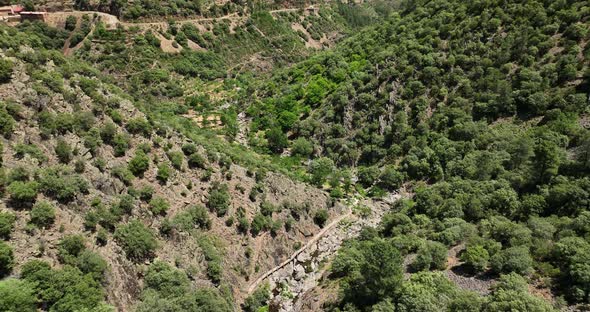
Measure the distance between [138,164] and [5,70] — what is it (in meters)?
16.2

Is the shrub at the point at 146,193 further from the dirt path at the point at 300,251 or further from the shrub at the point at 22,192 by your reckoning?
the dirt path at the point at 300,251

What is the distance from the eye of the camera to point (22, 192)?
Result: 31031 millimetres

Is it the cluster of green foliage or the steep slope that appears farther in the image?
the cluster of green foliage

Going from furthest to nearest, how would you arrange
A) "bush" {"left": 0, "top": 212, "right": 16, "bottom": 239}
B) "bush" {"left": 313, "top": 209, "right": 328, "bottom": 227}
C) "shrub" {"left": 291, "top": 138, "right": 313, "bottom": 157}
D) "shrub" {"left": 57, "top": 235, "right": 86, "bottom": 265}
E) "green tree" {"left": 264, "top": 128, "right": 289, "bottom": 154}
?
"green tree" {"left": 264, "top": 128, "right": 289, "bottom": 154}
"shrub" {"left": 291, "top": 138, "right": 313, "bottom": 157}
"bush" {"left": 313, "top": 209, "right": 328, "bottom": 227}
"shrub" {"left": 57, "top": 235, "right": 86, "bottom": 265}
"bush" {"left": 0, "top": 212, "right": 16, "bottom": 239}

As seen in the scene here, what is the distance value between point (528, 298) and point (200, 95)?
77.7m

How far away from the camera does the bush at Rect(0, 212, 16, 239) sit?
28656 mm

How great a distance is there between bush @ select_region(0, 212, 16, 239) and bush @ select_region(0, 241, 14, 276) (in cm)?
139

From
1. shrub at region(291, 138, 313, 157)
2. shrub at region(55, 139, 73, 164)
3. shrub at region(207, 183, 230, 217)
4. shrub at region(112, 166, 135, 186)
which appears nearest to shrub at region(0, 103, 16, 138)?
shrub at region(55, 139, 73, 164)

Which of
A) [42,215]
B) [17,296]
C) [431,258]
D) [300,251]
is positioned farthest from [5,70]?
[431,258]

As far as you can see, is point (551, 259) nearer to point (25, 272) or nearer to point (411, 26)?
point (25, 272)

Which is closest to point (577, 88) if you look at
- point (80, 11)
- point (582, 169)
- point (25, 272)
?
point (582, 169)

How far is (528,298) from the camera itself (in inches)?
1150

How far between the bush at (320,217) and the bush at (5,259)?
36073 millimetres

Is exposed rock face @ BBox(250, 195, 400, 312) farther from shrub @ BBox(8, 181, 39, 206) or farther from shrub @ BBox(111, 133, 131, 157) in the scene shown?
shrub @ BBox(8, 181, 39, 206)
